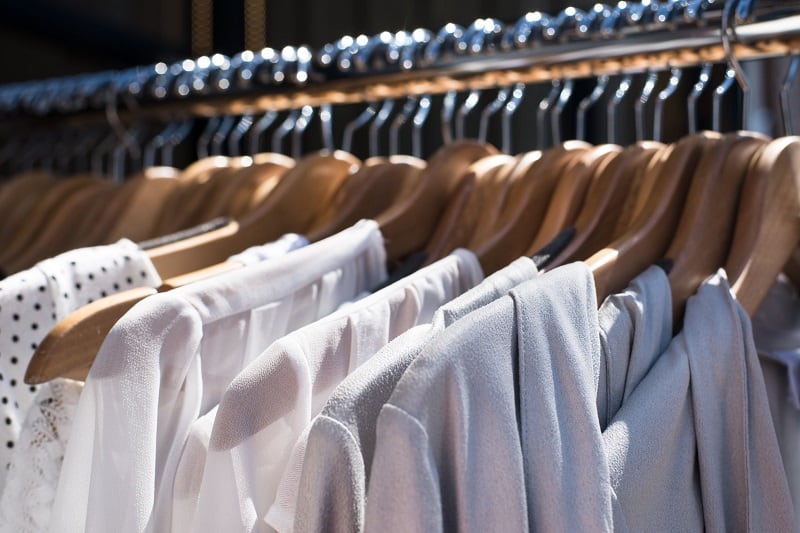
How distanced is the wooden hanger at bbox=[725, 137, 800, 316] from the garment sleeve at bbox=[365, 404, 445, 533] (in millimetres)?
330

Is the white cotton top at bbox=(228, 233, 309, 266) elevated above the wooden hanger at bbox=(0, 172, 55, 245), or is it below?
above

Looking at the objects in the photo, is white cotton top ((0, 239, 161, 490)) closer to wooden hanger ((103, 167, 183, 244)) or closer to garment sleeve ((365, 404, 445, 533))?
wooden hanger ((103, 167, 183, 244))

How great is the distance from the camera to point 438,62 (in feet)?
2.89

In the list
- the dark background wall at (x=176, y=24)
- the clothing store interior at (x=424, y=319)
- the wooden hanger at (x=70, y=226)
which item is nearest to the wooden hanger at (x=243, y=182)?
the clothing store interior at (x=424, y=319)

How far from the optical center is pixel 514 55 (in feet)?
2.75

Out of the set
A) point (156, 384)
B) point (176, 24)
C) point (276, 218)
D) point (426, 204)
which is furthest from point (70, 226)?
point (176, 24)

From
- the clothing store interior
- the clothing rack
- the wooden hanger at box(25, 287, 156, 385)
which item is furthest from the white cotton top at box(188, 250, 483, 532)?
the clothing rack

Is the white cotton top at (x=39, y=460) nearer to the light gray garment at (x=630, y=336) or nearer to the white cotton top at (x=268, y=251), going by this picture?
the white cotton top at (x=268, y=251)

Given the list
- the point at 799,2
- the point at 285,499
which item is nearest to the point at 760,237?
→ the point at 799,2

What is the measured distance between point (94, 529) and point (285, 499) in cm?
12

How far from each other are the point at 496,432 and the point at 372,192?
1.53 ft

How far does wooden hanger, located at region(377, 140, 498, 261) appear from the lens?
0.82 metres

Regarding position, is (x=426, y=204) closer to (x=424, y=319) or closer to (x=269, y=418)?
(x=424, y=319)

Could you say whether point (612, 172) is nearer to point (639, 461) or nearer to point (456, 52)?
point (456, 52)
